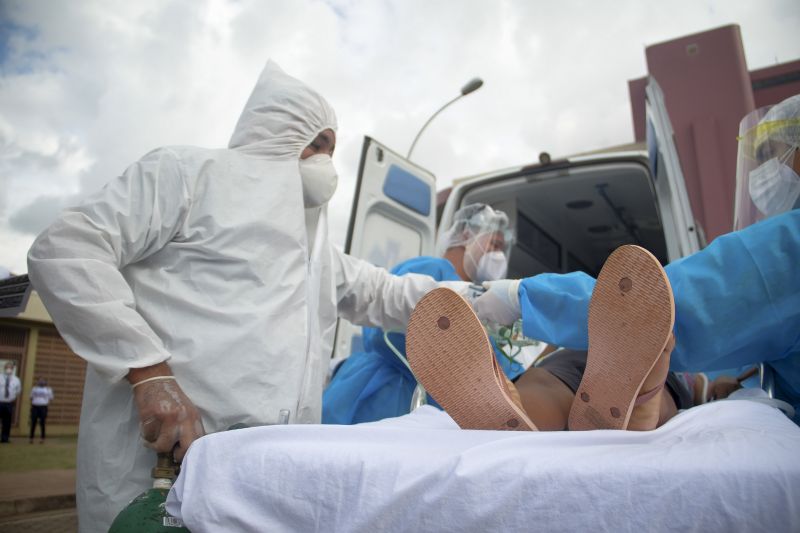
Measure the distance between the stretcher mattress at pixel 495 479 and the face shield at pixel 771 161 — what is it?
2.20 feet

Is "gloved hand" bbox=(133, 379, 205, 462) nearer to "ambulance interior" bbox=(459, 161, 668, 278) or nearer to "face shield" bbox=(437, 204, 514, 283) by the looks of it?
"face shield" bbox=(437, 204, 514, 283)

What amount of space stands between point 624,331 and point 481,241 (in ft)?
6.09

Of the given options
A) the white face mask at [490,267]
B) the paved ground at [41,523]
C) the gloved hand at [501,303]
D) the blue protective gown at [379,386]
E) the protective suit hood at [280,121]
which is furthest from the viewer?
the paved ground at [41,523]

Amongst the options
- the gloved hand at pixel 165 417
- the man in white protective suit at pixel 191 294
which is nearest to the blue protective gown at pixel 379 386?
the man in white protective suit at pixel 191 294

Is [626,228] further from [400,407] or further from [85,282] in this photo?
[85,282]

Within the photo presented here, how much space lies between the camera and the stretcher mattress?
0.82 m

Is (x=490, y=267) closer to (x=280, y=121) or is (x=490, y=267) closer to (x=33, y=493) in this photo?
(x=280, y=121)

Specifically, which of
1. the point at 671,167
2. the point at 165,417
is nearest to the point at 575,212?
the point at 671,167

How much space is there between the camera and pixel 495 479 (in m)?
0.92

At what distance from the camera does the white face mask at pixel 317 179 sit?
215 cm

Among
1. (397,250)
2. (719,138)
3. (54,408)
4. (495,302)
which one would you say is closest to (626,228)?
(719,138)

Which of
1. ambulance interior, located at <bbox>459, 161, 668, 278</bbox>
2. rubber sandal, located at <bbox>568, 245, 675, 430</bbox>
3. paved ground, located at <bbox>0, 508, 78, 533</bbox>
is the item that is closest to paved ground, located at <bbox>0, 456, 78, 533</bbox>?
paved ground, located at <bbox>0, 508, 78, 533</bbox>

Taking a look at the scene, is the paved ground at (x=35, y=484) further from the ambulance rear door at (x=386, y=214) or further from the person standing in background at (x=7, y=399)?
the ambulance rear door at (x=386, y=214)

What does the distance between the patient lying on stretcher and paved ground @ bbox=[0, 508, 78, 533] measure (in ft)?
14.6
